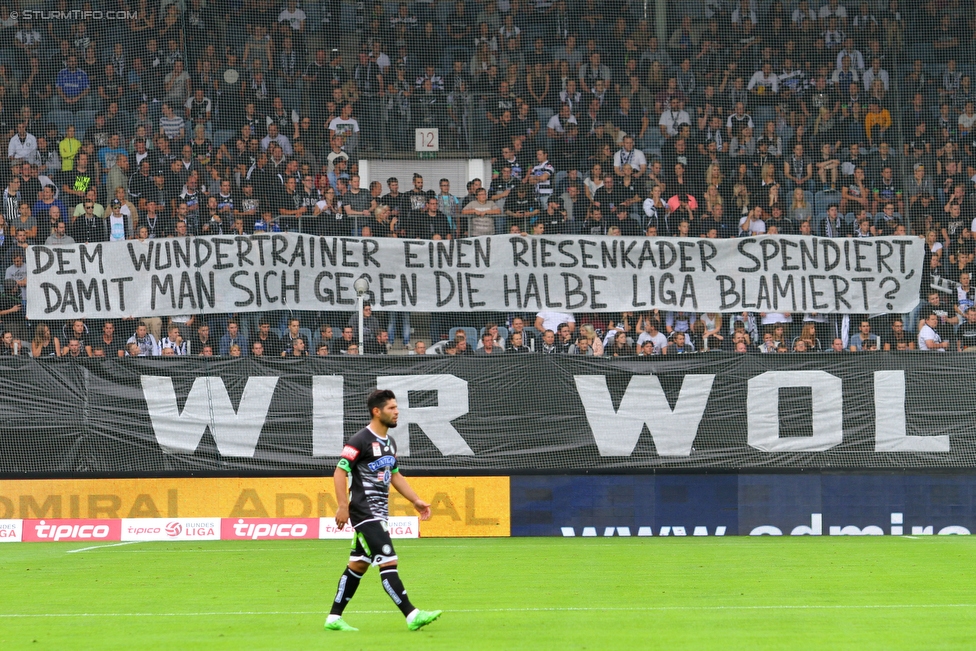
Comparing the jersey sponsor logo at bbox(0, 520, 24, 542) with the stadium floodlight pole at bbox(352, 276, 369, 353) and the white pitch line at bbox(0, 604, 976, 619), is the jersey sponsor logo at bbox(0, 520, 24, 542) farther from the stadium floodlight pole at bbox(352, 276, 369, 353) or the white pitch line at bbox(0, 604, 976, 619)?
the white pitch line at bbox(0, 604, 976, 619)

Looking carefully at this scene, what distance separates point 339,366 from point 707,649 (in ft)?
34.7

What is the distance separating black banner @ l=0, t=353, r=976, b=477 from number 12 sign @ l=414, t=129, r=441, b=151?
5606mm

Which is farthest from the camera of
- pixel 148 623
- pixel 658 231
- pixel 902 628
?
pixel 658 231

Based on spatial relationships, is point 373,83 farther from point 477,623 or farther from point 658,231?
point 477,623

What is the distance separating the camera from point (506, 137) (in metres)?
21.8

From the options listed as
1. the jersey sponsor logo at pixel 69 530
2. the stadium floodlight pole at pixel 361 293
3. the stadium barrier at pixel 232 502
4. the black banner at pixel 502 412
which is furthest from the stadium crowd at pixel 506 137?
the jersey sponsor logo at pixel 69 530

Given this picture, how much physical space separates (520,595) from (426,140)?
12.5m

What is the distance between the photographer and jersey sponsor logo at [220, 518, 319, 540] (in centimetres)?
1766

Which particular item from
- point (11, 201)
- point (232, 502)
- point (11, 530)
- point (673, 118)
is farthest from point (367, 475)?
point (673, 118)

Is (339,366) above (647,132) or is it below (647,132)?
below

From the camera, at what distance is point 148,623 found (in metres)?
9.92

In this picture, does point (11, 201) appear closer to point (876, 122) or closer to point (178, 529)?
point (178, 529)

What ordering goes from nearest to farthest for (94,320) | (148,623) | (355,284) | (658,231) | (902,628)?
(902,628), (148,623), (355,284), (94,320), (658,231)

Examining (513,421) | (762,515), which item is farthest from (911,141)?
(513,421)
